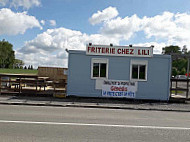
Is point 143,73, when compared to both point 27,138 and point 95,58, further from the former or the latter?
point 27,138

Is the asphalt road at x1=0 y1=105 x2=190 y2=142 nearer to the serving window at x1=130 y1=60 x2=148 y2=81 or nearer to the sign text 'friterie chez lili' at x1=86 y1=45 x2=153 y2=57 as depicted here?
the serving window at x1=130 y1=60 x2=148 y2=81

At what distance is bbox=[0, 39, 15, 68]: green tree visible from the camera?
87.2m

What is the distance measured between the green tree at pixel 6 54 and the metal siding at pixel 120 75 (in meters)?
87.4

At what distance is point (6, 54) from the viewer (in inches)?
3501

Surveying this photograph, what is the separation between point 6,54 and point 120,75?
91132 millimetres

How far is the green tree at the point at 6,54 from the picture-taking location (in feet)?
286

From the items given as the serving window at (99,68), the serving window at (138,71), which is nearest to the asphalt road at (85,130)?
the serving window at (138,71)

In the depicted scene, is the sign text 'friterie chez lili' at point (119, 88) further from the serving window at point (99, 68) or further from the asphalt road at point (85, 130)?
the asphalt road at point (85, 130)

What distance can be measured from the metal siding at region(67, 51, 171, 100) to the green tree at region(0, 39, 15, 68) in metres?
87.4

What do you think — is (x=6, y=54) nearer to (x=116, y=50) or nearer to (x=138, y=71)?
(x=116, y=50)

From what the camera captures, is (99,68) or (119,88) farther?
(99,68)

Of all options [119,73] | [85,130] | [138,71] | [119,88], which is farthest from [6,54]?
[85,130]

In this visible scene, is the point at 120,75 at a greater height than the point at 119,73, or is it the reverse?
the point at 119,73

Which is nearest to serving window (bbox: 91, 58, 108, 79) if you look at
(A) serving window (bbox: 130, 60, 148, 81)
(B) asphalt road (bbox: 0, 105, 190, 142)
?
(A) serving window (bbox: 130, 60, 148, 81)
